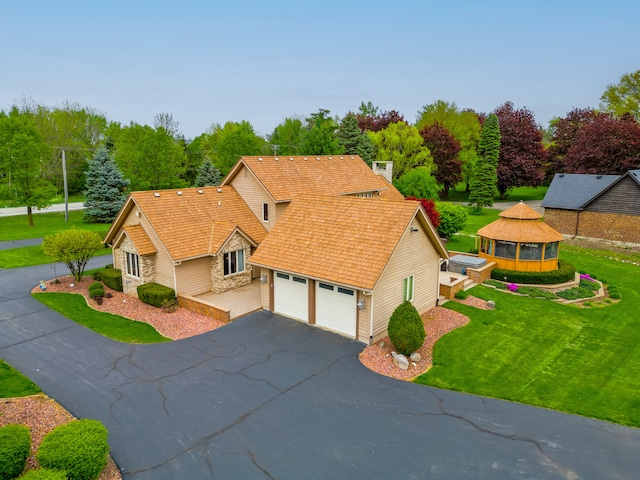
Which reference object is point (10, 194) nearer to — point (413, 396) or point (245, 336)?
point (245, 336)

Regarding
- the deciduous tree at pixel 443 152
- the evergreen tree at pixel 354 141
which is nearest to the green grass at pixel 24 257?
the evergreen tree at pixel 354 141

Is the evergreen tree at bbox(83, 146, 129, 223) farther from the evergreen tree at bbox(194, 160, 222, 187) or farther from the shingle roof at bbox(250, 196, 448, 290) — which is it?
the shingle roof at bbox(250, 196, 448, 290)

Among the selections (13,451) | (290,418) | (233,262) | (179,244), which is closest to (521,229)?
(233,262)

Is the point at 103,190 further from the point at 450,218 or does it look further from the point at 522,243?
the point at 522,243

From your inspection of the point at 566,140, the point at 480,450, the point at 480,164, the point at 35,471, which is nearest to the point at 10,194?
the point at 35,471

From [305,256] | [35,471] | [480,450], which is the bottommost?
[480,450]
